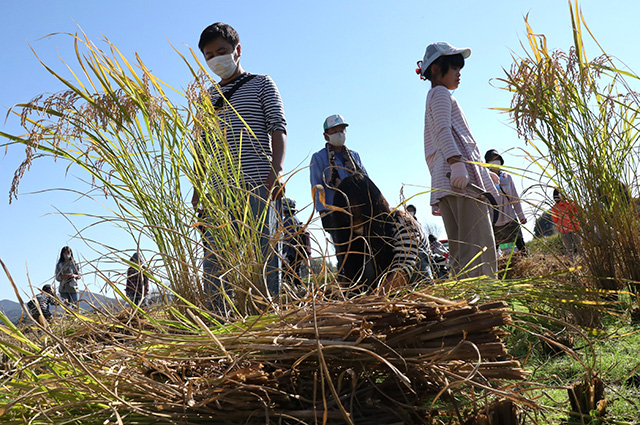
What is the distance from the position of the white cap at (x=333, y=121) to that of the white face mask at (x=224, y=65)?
159cm

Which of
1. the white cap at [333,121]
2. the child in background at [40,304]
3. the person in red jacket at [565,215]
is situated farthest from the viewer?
the white cap at [333,121]

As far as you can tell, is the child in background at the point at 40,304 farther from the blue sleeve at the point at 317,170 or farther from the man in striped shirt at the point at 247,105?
the blue sleeve at the point at 317,170

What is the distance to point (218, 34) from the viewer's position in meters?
2.87

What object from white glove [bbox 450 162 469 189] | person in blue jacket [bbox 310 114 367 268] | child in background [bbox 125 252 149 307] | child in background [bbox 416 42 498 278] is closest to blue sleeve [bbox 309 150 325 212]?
person in blue jacket [bbox 310 114 367 268]

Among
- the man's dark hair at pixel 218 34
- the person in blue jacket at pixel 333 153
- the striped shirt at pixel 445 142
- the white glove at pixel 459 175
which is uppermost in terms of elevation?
the man's dark hair at pixel 218 34

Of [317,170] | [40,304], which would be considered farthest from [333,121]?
[40,304]

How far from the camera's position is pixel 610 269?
7.54 feet

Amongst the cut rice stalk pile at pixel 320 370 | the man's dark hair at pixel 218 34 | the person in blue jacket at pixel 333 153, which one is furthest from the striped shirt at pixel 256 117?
the cut rice stalk pile at pixel 320 370

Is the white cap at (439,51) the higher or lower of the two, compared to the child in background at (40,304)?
higher

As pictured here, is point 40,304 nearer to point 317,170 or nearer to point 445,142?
point 317,170

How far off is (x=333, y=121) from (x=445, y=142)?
5.45ft

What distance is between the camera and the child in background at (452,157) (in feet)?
9.57

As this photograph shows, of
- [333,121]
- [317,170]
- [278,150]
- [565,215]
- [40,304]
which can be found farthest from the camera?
[333,121]

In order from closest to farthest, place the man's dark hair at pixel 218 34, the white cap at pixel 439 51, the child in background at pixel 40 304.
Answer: the child in background at pixel 40 304, the man's dark hair at pixel 218 34, the white cap at pixel 439 51
